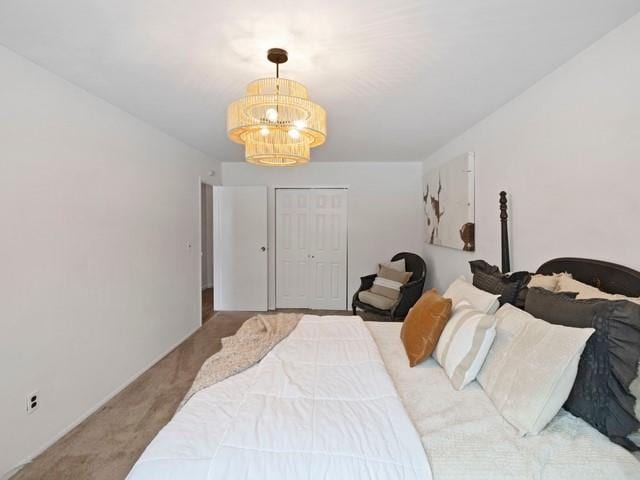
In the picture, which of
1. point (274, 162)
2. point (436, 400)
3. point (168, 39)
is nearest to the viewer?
point (436, 400)

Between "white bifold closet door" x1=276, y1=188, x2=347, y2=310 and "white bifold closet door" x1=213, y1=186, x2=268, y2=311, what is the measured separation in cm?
28

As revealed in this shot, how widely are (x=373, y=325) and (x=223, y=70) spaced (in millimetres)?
2034

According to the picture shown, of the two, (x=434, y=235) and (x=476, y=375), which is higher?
(x=434, y=235)

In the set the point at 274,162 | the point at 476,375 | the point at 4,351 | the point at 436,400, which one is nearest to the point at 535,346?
the point at 476,375

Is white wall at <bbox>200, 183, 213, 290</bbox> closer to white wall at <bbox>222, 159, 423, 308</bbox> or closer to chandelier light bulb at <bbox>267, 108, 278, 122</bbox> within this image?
white wall at <bbox>222, 159, 423, 308</bbox>

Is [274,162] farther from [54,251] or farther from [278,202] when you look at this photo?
[278,202]

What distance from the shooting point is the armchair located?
148 inches

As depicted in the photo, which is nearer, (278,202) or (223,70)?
(223,70)

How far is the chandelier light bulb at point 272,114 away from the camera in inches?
70.7

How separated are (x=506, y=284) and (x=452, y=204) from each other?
70.2 inches

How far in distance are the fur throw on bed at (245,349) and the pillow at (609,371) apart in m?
1.41

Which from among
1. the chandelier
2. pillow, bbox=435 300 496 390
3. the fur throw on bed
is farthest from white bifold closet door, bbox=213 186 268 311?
pillow, bbox=435 300 496 390

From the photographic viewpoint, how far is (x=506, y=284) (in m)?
1.94

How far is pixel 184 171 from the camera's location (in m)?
3.87
